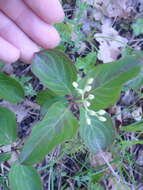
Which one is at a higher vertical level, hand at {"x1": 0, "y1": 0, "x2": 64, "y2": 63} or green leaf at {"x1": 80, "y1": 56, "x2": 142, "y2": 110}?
hand at {"x1": 0, "y1": 0, "x2": 64, "y2": 63}

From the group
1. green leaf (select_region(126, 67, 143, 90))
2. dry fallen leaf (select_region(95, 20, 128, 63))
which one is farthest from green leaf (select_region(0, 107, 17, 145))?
dry fallen leaf (select_region(95, 20, 128, 63))

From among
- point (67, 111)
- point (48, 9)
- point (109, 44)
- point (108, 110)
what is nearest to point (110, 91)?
point (67, 111)

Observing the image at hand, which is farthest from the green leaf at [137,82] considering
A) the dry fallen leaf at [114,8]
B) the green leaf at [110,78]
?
the dry fallen leaf at [114,8]

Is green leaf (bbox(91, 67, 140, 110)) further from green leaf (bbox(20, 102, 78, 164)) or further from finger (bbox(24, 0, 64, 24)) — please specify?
finger (bbox(24, 0, 64, 24))

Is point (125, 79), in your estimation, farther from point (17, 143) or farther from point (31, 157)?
point (17, 143)

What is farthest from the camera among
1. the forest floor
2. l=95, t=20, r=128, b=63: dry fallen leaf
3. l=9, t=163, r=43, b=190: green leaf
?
l=95, t=20, r=128, b=63: dry fallen leaf

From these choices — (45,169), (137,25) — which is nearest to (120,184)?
(45,169)

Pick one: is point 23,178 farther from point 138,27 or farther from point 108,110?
point 138,27
